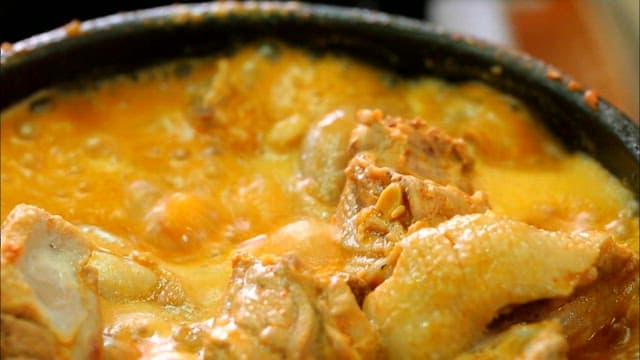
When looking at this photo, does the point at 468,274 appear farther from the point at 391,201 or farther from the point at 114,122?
the point at 114,122

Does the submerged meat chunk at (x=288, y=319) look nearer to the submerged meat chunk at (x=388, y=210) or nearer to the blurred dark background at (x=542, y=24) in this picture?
the submerged meat chunk at (x=388, y=210)

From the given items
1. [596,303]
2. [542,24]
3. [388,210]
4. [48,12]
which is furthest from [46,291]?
[542,24]

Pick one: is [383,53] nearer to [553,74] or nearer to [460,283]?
[553,74]

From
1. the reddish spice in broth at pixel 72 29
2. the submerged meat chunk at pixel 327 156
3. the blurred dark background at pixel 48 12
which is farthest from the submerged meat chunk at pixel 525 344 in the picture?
the blurred dark background at pixel 48 12

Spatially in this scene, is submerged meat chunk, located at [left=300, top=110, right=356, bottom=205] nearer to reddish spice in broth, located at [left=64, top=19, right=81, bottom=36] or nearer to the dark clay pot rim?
the dark clay pot rim

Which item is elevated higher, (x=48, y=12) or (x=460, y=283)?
(x=48, y=12)

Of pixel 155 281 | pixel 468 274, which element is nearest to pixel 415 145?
pixel 468 274
